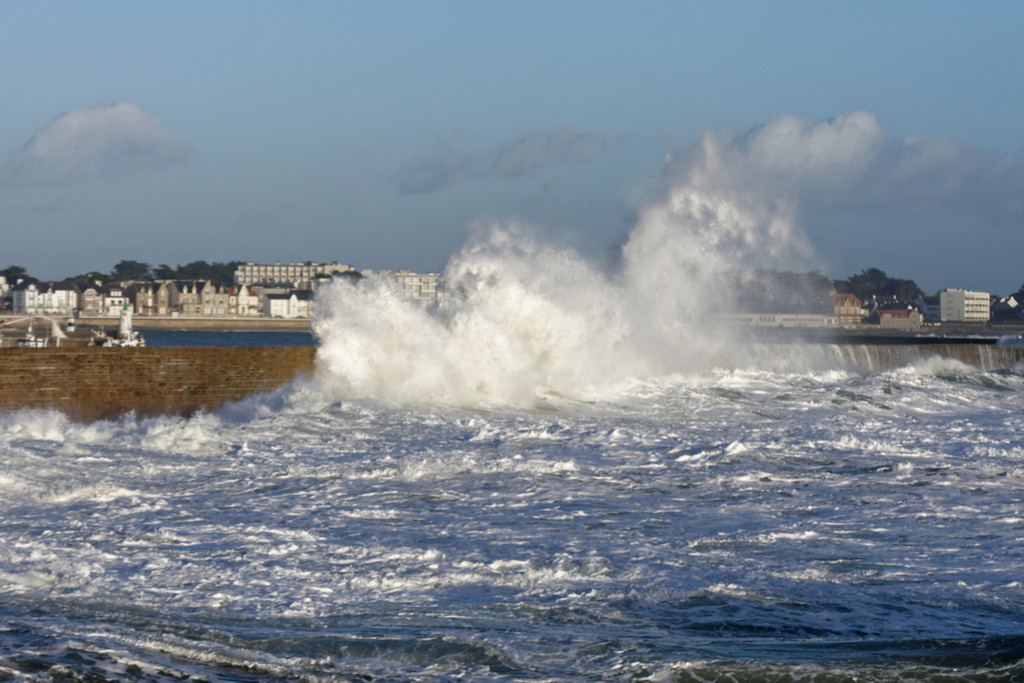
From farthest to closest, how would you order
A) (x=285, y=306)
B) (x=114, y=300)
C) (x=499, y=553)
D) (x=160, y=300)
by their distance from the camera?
(x=285, y=306), (x=160, y=300), (x=114, y=300), (x=499, y=553)

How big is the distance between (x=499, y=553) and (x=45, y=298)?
322ft

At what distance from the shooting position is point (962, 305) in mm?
114438

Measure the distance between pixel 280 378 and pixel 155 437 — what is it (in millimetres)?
4096

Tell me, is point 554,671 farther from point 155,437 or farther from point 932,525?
point 155,437

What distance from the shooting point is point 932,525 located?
23.0ft

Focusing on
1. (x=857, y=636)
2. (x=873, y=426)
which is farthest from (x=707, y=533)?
(x=873, y=426)

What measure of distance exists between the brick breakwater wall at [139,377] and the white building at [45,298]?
279ft

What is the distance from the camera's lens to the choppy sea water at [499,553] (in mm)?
4191

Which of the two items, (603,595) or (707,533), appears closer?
(603,595)

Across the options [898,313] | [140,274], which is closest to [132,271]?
[140,274]

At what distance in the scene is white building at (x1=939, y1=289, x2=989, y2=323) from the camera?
113 m

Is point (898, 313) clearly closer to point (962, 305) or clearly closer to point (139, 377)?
point (962, 305)

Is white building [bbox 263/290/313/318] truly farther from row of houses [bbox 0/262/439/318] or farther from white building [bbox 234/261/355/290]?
white building [bbox 234/261/355/290]

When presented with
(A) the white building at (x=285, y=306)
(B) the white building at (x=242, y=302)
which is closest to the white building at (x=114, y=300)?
(B) the white building at (x=242, y=302)
